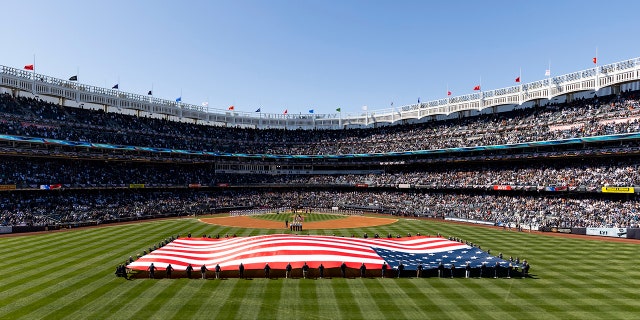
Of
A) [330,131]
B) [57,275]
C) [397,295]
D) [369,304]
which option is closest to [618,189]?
[397,295]

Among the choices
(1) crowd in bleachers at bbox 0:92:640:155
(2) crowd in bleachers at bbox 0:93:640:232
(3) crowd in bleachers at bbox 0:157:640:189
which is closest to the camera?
(2) crowd in bleachers at bbox 0:93:640:232

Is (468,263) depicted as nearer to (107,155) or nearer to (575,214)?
(575,214)

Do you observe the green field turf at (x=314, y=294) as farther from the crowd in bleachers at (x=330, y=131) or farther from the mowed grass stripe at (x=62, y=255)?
the crowd in bleachers at (x=330, y=131)

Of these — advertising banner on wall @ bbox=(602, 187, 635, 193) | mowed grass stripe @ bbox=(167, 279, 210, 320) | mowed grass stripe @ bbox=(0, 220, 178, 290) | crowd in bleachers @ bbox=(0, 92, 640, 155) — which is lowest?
mowed grass stripe @ bbox=(0, 220, 178, 290)

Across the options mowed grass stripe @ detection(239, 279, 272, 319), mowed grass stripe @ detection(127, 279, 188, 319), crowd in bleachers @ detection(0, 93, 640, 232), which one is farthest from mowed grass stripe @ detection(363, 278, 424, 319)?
crowd in bleachers @ detection(0, 93, 640, 232)

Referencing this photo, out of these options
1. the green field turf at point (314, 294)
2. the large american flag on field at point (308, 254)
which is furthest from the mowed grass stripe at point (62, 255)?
the large american flag on field at point (308, 254)

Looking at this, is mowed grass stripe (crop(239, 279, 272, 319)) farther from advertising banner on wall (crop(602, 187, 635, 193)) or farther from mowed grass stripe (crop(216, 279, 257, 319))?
advertising banner on wall (crop(602, 187, 635, 193))

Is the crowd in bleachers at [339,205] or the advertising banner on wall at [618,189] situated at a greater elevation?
the advertising banner on wall at [618,189]
